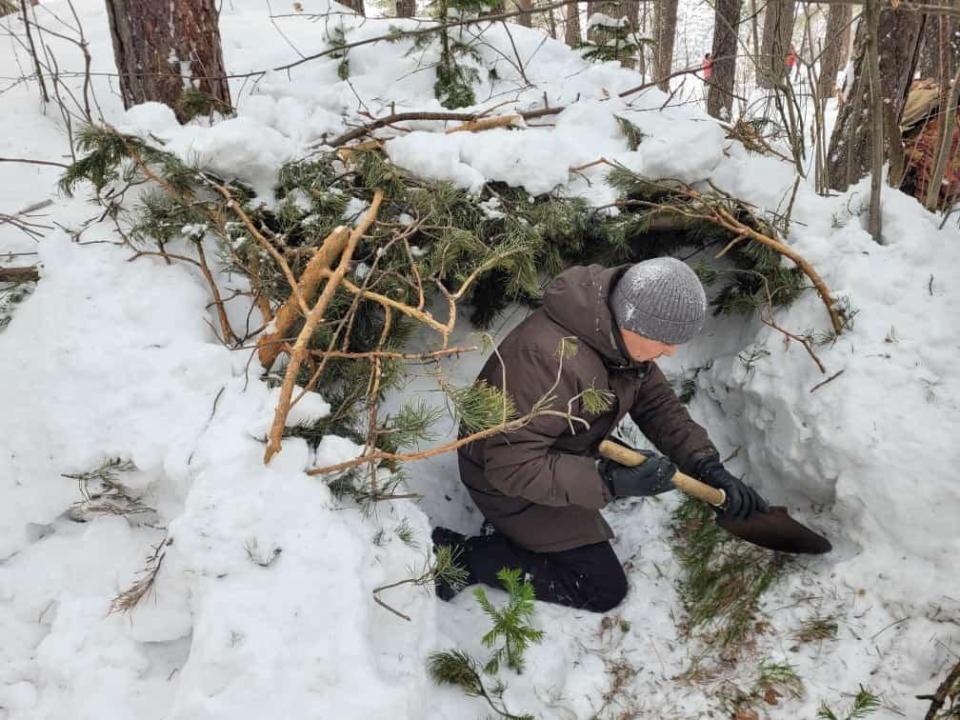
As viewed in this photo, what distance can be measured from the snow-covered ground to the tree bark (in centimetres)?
97

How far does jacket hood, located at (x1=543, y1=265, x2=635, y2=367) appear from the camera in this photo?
2.22 metres

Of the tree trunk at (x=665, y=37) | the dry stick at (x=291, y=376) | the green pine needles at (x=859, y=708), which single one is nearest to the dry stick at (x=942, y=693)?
the green pine needles at (x=859, y=708)

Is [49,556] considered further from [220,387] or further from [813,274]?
[813,274]

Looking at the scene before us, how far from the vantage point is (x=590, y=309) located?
Answer: 2229 mm

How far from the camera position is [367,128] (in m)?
2.86

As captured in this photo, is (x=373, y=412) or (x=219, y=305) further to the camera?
(x=219, y=305)

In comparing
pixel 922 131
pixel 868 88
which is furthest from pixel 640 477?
pixel 922 131

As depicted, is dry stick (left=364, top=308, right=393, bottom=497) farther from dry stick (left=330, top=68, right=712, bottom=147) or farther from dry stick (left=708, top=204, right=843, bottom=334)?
dry stick (left=708, top=204, right=843, bottom=334)

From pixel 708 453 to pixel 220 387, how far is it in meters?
2.04

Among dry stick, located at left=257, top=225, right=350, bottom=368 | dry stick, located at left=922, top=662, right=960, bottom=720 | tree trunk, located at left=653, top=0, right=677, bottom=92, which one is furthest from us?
tree trunk, located at left=653, top=0, right=677, bottom=92

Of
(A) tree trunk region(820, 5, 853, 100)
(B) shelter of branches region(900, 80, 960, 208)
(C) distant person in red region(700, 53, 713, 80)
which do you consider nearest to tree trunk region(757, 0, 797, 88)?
(A) tree trunk region(820, 5, 853, 100)

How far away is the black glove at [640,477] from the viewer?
2316 mm

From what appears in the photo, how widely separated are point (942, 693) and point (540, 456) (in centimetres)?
139

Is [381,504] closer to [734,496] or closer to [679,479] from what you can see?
[679,479]
